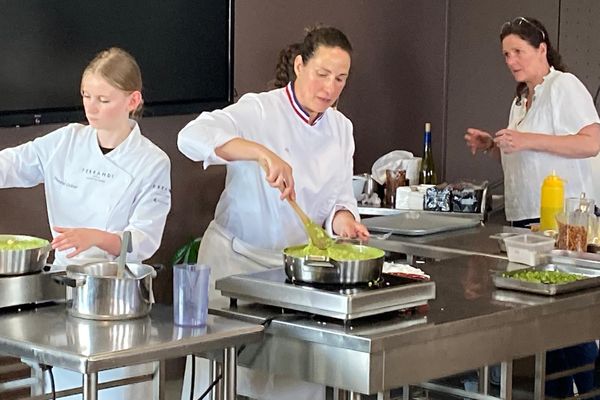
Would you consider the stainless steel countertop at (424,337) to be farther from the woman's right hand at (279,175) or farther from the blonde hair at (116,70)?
the blonde hair at (116,70)

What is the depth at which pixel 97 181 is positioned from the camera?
2.96m

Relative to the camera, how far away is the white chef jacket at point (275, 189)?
10.6ft

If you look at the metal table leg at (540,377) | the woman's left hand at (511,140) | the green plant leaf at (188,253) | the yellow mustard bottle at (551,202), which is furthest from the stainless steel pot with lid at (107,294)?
the green plant leaf at (188,253)

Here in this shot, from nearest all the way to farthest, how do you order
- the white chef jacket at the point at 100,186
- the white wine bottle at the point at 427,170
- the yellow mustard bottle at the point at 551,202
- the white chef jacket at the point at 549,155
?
the white chef jacket at the point at 100,186, the yellow mustard bottle at the point at 551,202, the white chef jacket at the point at 549,155, the white wine bottle at the point at 427,170

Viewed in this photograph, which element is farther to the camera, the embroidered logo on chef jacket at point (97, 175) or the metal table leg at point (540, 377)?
the metal table leg at point (540, 377)

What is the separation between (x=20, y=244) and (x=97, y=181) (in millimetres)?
290

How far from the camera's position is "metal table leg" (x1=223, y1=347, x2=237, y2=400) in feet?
8.32

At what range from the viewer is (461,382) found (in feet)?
13.7

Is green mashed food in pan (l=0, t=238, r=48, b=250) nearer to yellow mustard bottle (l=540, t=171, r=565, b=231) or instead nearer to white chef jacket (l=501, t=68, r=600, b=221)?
yellow mustard bottle (l=540, t=171, r=565, b=231)

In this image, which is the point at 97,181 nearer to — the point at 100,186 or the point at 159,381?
the point at 100,186

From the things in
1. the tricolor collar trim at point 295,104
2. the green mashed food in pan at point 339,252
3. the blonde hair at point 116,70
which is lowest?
the green mashed food in pan at point 339,252

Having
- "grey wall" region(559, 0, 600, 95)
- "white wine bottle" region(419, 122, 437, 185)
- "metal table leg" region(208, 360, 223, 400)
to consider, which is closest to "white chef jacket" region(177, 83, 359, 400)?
"metal table leg" region(208, 360, 223, 400)

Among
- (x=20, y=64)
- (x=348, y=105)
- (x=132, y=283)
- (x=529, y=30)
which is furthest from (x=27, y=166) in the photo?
(x=348, y=105)

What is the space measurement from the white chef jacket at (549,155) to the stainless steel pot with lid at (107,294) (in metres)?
2.02
